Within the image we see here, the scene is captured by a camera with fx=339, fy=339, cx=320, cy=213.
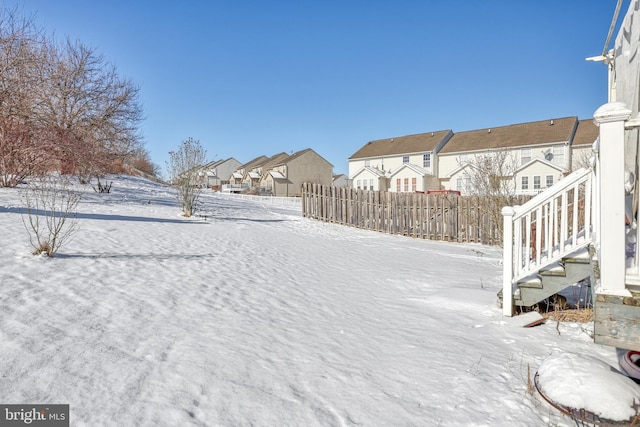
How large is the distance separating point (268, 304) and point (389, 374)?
2268mm

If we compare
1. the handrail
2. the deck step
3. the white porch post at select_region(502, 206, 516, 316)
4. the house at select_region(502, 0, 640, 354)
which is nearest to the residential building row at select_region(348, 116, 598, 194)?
the house at select_region(502, 0, 640, 354)

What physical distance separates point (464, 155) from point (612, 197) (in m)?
35.6

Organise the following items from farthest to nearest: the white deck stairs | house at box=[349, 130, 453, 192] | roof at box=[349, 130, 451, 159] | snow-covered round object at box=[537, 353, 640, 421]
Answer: roof at box=[349, 130, 451, 159]
house at box=[349, 130, 453, 192]
the white deck stairs
snow-covered round object at box=[537, 353, 640, 421]

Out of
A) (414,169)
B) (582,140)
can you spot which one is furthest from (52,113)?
(582,140)

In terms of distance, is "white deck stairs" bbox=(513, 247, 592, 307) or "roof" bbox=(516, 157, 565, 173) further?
"roof" bbox=(516, 157, 565, 173)

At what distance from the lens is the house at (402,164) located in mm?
37031

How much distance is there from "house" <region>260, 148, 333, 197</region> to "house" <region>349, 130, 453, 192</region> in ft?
25.8

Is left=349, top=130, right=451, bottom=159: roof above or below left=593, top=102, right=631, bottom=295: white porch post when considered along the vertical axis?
above

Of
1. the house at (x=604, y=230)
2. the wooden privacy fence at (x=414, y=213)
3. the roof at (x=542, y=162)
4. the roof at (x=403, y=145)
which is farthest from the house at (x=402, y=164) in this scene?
the house at (x=604, y=230)

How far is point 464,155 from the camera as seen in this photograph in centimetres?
3522

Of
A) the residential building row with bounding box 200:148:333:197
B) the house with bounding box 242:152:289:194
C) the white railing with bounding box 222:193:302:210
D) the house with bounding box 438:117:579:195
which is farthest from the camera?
the house with bounding box 242:152:289:194

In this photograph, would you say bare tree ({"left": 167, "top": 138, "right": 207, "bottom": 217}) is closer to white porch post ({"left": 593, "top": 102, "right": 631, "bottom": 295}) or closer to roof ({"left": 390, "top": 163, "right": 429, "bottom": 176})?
white porch post ({"left": 593, "top": 102, "right": 631, "bottom": 295})

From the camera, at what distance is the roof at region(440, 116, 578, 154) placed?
1228 inches

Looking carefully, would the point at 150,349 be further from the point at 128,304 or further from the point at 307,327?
the point at 307,327
